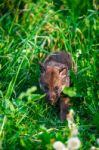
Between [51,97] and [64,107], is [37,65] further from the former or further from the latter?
[64,107]

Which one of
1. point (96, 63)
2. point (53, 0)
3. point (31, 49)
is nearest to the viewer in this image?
point (96, 63)

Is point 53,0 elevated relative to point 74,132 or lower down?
elevated

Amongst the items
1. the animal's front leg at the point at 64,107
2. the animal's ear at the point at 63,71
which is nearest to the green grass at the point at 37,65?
the animal's front leg at the point at 64,107

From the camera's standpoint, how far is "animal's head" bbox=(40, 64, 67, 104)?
310 inches

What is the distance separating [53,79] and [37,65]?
78 centimetres

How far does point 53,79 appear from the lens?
26.2 ft

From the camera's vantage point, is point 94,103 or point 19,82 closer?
point 94,103

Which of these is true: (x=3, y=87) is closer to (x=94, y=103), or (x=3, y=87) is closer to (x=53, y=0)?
(x=94, y=103)

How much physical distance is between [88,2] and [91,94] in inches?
115

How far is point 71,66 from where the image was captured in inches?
334

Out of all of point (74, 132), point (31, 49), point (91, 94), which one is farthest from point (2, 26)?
point (74, 132)

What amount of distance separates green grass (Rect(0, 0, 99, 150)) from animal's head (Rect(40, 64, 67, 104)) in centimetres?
17

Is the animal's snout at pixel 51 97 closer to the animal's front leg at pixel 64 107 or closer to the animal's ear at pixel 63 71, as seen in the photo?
the animal's front leg at pixel 64 107

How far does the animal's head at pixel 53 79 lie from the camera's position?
25.8 feet
